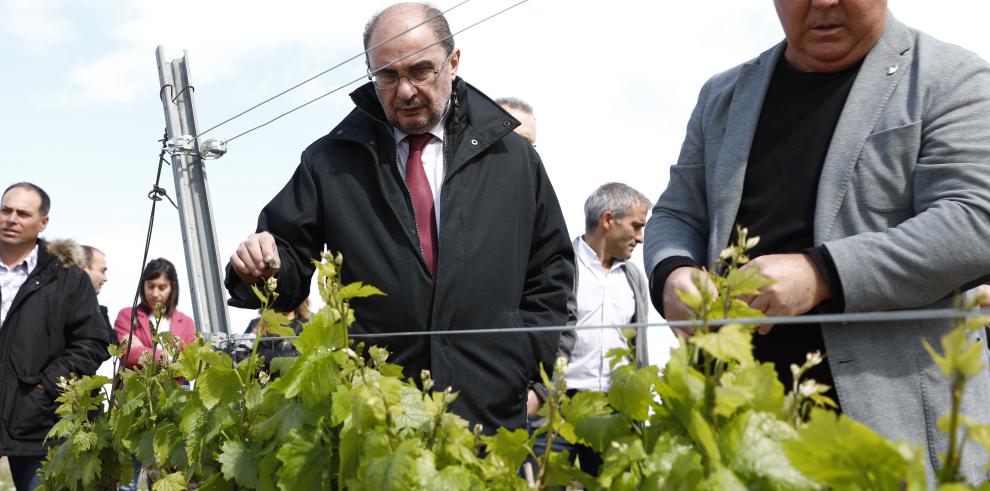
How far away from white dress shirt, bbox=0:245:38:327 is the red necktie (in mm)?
3285

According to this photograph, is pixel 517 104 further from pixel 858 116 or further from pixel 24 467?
pixel 24 467

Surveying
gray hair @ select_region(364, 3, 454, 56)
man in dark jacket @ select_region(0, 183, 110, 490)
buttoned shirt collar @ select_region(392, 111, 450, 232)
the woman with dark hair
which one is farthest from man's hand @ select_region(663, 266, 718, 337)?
the woman with dark hair

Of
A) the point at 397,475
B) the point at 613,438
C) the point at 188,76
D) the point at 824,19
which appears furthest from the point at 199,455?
the point at 188,76

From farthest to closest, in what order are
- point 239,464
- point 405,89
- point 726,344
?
1. point 405,89
2. point 239,464
3. point 726,344

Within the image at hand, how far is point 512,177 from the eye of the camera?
10.9 feet

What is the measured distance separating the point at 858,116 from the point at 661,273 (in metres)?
0.51

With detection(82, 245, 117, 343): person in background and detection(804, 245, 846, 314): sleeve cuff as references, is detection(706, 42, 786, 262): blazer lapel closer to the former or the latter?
detection(804, 245, 846, 314): sleeve cuff

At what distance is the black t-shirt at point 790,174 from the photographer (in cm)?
219

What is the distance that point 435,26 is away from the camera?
11.1ft

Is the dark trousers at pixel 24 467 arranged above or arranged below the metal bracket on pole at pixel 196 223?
below

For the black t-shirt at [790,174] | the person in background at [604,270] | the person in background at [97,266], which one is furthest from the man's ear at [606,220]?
the person in background at [97,266]

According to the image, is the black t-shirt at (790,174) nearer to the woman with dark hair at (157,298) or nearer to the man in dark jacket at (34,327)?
the man in dark jacket at (34,327)

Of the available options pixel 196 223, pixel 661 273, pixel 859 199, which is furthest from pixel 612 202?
pixel 859 199

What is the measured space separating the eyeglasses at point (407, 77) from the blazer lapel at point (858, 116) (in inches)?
54.1
